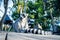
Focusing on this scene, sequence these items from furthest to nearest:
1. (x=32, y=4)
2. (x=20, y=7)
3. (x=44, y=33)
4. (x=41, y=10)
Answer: (x=32, y=4), (x=20, y=7), (x=41, y=10), (x=44, y=33)

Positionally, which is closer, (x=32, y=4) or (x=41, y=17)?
(x=41, y=17)

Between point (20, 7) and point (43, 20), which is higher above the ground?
point (20, 7)

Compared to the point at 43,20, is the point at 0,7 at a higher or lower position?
higher

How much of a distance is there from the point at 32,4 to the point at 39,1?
7.46ft

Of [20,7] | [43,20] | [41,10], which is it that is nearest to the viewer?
[43,20]

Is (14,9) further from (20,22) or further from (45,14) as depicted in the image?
(20,22)

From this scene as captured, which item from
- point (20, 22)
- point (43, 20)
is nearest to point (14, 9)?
point (43, 20)

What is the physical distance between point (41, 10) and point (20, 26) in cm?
1145

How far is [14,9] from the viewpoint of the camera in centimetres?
2222

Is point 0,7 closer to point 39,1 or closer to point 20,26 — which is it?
point 39,1

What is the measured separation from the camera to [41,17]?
1712cm

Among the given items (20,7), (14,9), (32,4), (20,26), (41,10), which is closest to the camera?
(20,26)

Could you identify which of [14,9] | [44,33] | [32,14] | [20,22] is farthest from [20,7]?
[44,33]

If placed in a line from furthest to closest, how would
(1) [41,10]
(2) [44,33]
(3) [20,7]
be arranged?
(3) [20,7]
(1) [41,10]
(2) [44,33]
